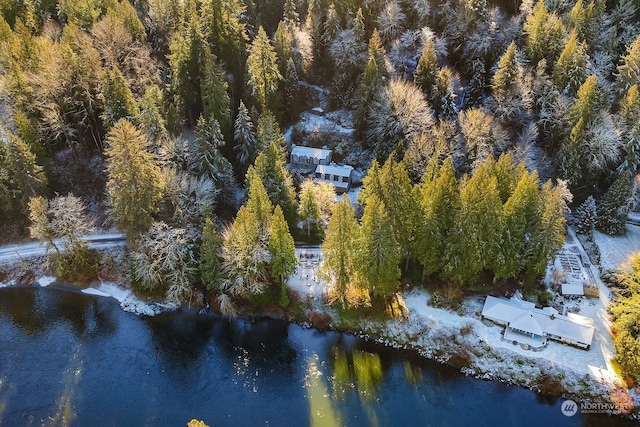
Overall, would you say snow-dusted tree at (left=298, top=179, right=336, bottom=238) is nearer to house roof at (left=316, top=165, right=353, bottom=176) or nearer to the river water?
house roof at (left=316, top=165, right=353, bottom=176)

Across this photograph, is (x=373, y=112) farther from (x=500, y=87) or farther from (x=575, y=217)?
(x=575, y=217)

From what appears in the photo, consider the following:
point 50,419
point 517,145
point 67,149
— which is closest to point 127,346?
point 50,419

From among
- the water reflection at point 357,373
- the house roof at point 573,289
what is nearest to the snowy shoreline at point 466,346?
the water reflection at point 357,373

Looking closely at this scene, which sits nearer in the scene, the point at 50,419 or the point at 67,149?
the point at 50,419

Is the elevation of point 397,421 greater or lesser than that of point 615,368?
lesser

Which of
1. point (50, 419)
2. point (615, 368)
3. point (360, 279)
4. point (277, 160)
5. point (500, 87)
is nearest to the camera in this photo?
point (50, 419)

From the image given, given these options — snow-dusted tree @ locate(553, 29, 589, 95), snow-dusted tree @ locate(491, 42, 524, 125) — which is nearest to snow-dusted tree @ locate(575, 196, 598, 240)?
snow-dusted tree @ locate(491, 42, 524, 125)
